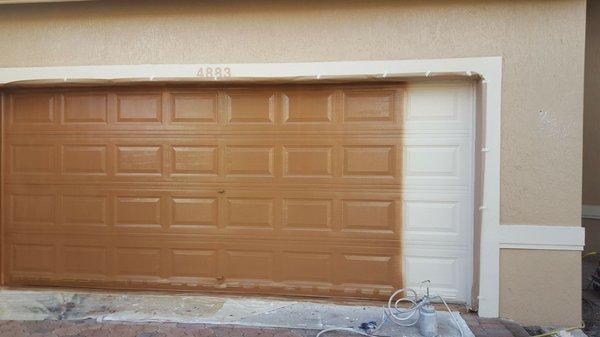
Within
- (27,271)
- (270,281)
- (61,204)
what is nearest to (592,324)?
(270,281)

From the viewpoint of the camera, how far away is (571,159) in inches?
165

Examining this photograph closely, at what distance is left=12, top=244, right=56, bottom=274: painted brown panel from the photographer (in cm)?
500

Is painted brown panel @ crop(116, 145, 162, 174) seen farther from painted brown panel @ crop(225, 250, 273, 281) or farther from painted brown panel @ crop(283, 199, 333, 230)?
painted brown panel @ crop(283, 199, 333, 230)

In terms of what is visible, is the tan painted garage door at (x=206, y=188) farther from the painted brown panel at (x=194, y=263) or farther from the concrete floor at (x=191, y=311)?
the concrete floor at (x=191, y=311)

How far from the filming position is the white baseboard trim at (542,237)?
4176 mm

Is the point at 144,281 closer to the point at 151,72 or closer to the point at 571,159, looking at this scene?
the point at 151,72

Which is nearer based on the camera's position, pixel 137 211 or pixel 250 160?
pixel 250 160

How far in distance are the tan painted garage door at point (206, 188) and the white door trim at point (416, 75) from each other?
21 centimetres

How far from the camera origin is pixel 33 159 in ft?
16.3

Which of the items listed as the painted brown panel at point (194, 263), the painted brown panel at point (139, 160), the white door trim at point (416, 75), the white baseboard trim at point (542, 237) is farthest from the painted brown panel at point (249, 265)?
the white baseboard trim at point (542, 237)

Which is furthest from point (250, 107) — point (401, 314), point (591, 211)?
point (591, 211)

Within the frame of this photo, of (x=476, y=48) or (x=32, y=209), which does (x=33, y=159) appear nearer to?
(x=32, y=209)

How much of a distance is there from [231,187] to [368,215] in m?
1.47

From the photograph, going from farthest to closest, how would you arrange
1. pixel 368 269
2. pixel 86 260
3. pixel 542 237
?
pixel 86 260
pixel 368 269
pixel 542 237
